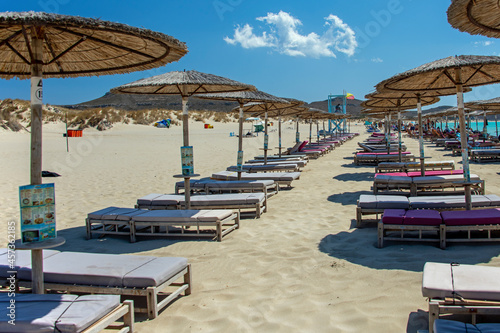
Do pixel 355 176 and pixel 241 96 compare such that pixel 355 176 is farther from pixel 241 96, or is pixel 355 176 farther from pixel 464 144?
pixel 464 144

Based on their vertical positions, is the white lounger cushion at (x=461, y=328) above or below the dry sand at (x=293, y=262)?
above

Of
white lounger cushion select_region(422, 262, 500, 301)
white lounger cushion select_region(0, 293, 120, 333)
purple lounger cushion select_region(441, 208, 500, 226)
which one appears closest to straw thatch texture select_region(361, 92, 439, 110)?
purple lounger cushion select_region(441, 208, 500, 226)

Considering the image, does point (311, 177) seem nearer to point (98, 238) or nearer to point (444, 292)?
point (98, 238)

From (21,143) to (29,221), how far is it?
69.7 ft

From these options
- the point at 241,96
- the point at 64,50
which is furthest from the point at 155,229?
the point at 241,96

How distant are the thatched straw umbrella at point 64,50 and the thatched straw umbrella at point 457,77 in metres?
3.54

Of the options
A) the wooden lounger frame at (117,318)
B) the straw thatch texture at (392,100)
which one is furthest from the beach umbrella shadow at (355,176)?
the wooden lounger frame at (117,318)

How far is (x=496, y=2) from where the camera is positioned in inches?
148

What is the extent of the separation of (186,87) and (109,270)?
382 centimetres

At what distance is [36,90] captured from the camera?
10.2ft

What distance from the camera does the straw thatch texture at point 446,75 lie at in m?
5.32

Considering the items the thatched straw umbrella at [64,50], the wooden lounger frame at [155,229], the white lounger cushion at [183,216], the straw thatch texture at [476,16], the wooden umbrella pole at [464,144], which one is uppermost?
the straw thatch texture at [476,16]

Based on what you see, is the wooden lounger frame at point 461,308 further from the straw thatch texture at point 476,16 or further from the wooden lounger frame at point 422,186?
the wooden lounger frame at point 422,186

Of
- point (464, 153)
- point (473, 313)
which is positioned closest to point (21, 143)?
point (464, 153)
